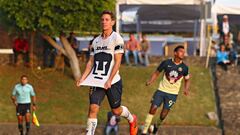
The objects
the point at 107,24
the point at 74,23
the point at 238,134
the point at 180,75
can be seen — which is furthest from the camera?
the point at 74,23

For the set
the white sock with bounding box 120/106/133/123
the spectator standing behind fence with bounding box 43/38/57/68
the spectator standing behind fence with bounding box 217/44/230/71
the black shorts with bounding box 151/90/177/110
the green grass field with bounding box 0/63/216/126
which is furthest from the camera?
the spectator standing behind fence with bounding box 43/38/57/68

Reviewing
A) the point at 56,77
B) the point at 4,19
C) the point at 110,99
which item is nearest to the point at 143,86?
the point at 56,77

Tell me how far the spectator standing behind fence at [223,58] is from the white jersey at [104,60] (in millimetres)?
14125

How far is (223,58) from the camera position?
2538 centimetres

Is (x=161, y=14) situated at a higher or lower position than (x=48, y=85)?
higher

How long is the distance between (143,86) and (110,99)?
13.3m

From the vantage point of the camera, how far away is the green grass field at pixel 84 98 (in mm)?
22609

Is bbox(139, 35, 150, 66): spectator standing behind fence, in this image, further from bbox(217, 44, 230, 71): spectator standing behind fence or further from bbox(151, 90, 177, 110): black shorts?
bbox(151, 90, 177, 110): black shorts

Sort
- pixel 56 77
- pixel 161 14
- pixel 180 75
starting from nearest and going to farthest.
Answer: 1. pixel 180 75
2. pixel 56 77
3. pixel 161 14

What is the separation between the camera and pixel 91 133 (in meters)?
11.5

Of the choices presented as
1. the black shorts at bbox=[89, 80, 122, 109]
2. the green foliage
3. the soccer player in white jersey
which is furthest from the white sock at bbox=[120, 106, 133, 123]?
the green foliage

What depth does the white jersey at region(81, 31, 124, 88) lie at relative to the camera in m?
11.4

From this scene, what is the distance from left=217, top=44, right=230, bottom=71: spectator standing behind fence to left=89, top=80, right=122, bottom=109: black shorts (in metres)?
13.9

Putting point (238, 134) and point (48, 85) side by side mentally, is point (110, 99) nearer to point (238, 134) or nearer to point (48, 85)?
point (238, 134)
